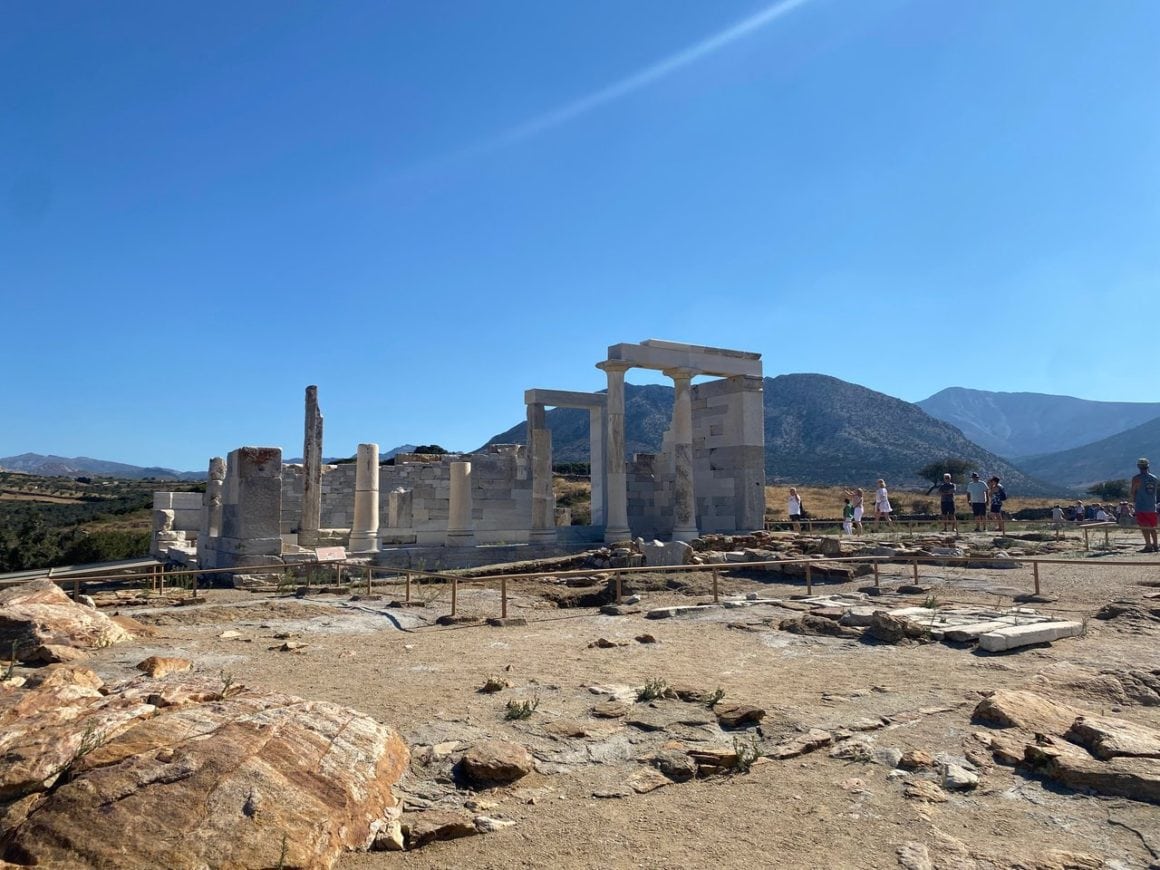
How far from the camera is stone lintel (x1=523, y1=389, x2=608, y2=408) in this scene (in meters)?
25.9

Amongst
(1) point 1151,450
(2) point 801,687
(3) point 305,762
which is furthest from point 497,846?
(1) point 1151,450

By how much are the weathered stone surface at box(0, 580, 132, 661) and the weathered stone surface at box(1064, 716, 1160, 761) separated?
9.15 m

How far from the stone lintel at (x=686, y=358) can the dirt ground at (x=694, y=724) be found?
10020 mm

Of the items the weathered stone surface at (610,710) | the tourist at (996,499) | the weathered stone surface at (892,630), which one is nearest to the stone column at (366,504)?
the weathered stone surface at (892,630)

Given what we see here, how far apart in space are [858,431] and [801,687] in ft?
373

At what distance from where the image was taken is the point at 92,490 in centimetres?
7569

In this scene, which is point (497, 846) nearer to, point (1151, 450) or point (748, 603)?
point (748, 603)

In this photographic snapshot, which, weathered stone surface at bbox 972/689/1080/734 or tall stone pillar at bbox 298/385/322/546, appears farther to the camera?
tall stone pillar at bbox 298/385/322/546

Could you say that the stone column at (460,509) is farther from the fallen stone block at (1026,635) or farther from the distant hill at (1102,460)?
the distant hill at (1102,460)

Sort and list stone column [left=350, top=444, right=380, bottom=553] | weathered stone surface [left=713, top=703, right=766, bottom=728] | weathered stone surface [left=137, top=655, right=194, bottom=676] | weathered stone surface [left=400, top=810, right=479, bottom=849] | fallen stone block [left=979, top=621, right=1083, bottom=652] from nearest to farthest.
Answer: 1. weathered stone surface [left=400, top=810, right=479, bottom=849]
2. weathered stone surface [left=713, top=703, right=766, bottom=728]
3. weathered stone surface [left=137, top=655, right=194, bottom=676]
4. fallen stone block [left=979, top=621, right=1083, bottom=652]
5. stone column [left=350, top=444, right=380, bottom=553]

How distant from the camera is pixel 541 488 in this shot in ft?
77.2

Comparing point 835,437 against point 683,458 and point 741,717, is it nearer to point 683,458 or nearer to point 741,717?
point 683,458

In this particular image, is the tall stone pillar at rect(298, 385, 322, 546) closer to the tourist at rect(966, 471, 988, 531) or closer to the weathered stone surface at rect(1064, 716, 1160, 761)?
the tourist at rect(966, 471, 988, 531)

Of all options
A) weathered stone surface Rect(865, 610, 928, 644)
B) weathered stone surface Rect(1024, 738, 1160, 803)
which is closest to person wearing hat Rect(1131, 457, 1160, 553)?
weathered stone surface Rect(865, 610, 928, 644)
